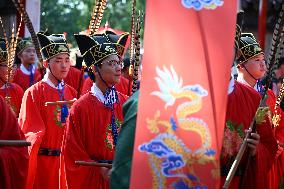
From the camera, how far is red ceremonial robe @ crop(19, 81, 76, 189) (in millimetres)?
8242

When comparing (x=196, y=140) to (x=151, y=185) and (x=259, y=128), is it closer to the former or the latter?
(x=151, y=185)

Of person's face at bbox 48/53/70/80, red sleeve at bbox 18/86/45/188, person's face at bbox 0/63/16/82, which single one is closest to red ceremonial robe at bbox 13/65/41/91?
person's face at bbox 0/63/16/82

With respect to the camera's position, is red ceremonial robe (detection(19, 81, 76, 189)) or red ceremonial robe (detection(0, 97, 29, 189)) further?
red ceremonial robe (detection(19, 81, 76, 189))

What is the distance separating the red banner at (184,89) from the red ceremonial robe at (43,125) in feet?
13.6

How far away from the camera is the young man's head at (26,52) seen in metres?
12.3

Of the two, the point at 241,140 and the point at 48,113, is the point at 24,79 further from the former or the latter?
the point at 241,140

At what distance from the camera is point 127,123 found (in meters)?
4.58

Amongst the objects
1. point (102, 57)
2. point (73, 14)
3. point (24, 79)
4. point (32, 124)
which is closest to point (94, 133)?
point (102, 57)

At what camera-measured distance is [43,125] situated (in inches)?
328

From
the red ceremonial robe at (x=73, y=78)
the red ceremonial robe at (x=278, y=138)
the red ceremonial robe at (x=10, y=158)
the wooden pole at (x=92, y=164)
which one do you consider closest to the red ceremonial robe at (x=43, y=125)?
the wooden pole at (x=92, y=164)

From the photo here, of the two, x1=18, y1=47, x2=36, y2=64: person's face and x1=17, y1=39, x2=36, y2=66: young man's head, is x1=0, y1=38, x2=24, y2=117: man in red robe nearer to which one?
x1=17, y1=39, x2=36, y2=66: young man's head

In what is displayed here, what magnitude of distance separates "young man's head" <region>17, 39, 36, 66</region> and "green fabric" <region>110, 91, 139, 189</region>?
26.0 ft

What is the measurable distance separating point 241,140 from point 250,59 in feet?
7.15

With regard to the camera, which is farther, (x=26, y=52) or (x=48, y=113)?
(x=26, y=52)
